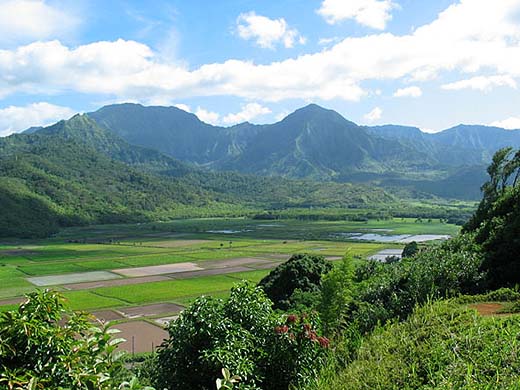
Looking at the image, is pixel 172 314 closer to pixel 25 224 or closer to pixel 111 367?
pixel 111 367

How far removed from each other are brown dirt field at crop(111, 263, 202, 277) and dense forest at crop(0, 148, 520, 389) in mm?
60582

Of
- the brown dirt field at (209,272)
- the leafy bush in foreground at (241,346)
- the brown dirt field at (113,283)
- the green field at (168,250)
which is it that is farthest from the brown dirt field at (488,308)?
the brown dirt field at (209,272)

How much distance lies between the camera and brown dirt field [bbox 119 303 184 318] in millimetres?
50438

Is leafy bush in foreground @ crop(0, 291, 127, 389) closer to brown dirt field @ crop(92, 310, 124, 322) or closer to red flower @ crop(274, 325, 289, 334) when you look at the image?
red flower @ crop(274, 325, 289, 334)

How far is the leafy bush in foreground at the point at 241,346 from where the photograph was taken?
9.34 m

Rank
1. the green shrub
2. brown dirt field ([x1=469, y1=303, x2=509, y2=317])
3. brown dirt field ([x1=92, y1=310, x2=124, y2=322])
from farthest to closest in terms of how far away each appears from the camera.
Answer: brown dirt field ([x1=92, y1=310, x2=124, y2=322])
the green shrub
brown dirt field ([x1=469, y1=303, x2=509, y2=317])

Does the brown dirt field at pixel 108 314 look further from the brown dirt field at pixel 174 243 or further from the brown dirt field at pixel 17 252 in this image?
the brown dirt field at pixel 174 243

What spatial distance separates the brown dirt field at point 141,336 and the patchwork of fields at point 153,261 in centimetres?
10

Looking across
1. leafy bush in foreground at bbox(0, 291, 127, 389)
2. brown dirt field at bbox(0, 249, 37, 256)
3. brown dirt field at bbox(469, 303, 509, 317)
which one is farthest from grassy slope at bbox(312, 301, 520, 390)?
Result: brown dirt field at bbox(0, 249, 37, 256)

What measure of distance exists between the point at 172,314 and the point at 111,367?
47170 mm

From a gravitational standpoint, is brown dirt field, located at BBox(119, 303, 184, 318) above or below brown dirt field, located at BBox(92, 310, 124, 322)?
below

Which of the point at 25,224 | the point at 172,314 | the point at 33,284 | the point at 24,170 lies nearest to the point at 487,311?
the point at 172,314

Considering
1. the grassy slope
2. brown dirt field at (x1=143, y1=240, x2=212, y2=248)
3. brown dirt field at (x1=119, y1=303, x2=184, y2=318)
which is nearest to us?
the grassy slope

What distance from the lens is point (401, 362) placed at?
24.2 ft
